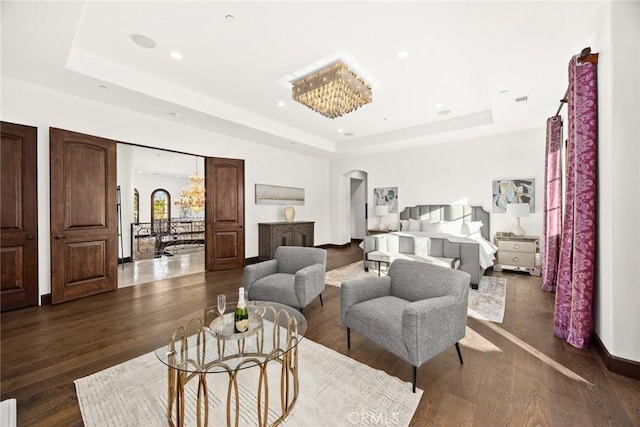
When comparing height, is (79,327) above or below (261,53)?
below

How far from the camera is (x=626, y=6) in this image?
6.66 feet

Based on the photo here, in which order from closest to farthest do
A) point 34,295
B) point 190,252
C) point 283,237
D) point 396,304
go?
point 396,304 → point 34,295 → point 283,237 → point 190,252

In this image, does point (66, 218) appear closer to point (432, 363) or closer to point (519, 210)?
point (432, 363)

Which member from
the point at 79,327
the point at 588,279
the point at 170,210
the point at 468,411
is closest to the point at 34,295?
the point at 79,327

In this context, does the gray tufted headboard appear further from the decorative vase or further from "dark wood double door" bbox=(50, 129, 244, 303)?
"dark wood double door" bbox=(50, 129, 244, 303)

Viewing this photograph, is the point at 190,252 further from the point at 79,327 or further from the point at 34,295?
the point at 79,327

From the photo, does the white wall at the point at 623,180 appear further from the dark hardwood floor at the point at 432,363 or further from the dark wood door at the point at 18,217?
the dark wood door at the point at 18,217

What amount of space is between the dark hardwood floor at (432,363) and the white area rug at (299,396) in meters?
0.11

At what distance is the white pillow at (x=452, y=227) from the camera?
5.55 m

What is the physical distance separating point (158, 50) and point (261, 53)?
122 cm

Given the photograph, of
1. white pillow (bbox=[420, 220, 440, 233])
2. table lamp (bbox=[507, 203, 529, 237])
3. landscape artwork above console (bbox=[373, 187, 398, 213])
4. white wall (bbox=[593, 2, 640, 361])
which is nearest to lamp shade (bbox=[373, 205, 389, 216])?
landscape artwork above console (bbox=[373, 187, 398, 213])

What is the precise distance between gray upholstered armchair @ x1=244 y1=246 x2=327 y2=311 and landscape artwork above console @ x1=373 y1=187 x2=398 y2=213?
14.1 feet

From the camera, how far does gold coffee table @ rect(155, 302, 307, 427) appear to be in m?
1.40

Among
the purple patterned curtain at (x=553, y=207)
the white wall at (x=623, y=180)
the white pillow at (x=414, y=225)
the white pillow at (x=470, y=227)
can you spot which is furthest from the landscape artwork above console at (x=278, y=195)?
the white wall at (x=623, y=180)
